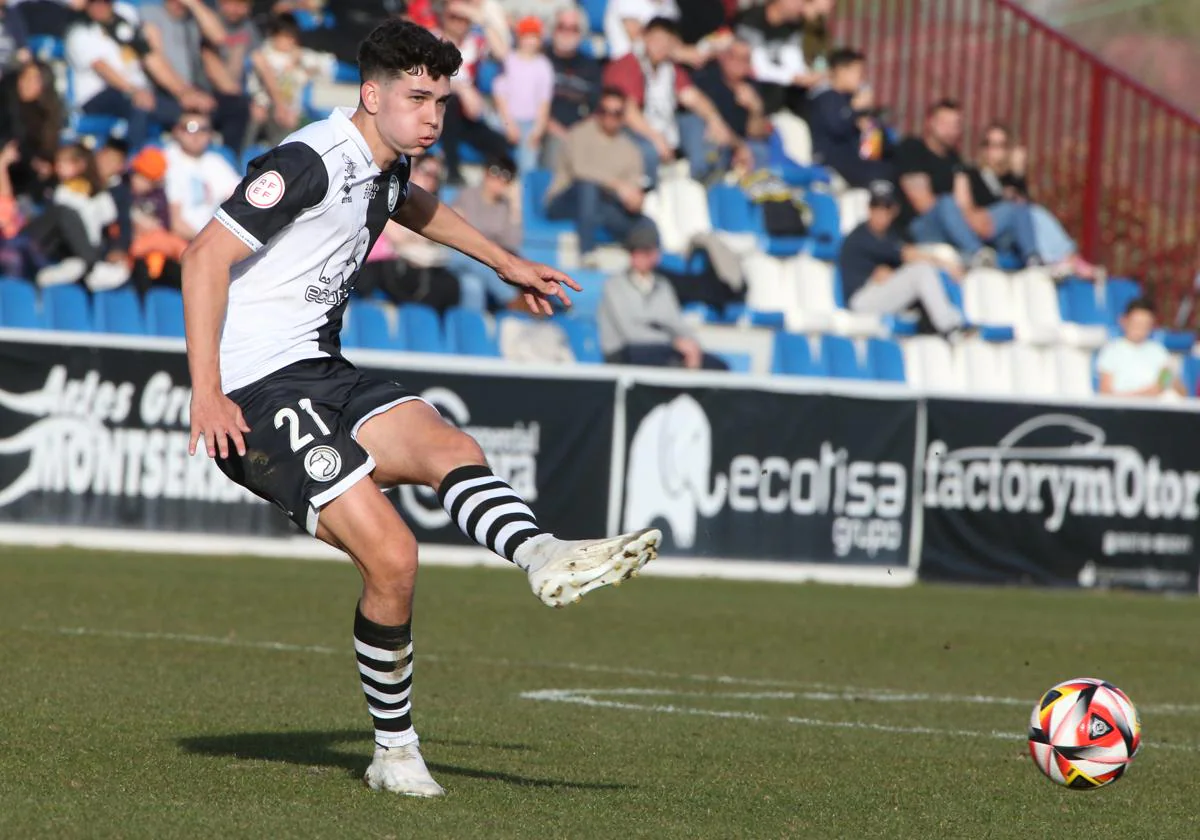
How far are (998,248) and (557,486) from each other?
876 centimetres

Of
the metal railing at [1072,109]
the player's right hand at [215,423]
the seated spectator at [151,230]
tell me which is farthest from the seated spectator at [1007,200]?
the player's right hand at [215,423]

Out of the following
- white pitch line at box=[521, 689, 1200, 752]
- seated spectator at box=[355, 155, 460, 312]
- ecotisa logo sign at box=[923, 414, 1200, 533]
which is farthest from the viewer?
seated spectator at box=[355, 155, 460, 312]

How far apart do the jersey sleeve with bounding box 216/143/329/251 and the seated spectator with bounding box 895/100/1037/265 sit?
53.5 feet

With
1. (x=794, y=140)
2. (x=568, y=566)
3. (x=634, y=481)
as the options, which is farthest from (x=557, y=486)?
(x=568, y=566)

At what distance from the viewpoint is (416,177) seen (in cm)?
1670

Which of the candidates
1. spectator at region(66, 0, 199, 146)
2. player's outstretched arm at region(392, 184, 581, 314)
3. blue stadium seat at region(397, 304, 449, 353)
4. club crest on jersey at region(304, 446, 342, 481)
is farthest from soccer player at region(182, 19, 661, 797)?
spectator at region(66, 0, 199, 146)

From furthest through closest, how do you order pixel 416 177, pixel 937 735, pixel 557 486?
1. pixel 416 177
2. pixel 557 486
3. pixel 937 735

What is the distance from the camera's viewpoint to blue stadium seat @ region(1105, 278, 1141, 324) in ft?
73.1

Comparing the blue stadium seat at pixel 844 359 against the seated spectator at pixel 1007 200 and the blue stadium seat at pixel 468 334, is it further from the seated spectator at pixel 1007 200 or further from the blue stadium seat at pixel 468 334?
the seated spectator at pixel 1007 200

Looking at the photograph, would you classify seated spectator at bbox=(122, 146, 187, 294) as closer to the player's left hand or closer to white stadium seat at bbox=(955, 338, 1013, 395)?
white stadium seat at bbox=(955, 338, 1013, 395)

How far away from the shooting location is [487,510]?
19.0 feet

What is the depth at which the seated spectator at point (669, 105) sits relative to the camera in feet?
69.1

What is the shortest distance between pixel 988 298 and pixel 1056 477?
4.96 m

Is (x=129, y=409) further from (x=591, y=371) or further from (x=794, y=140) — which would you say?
(x=794, y=140)
